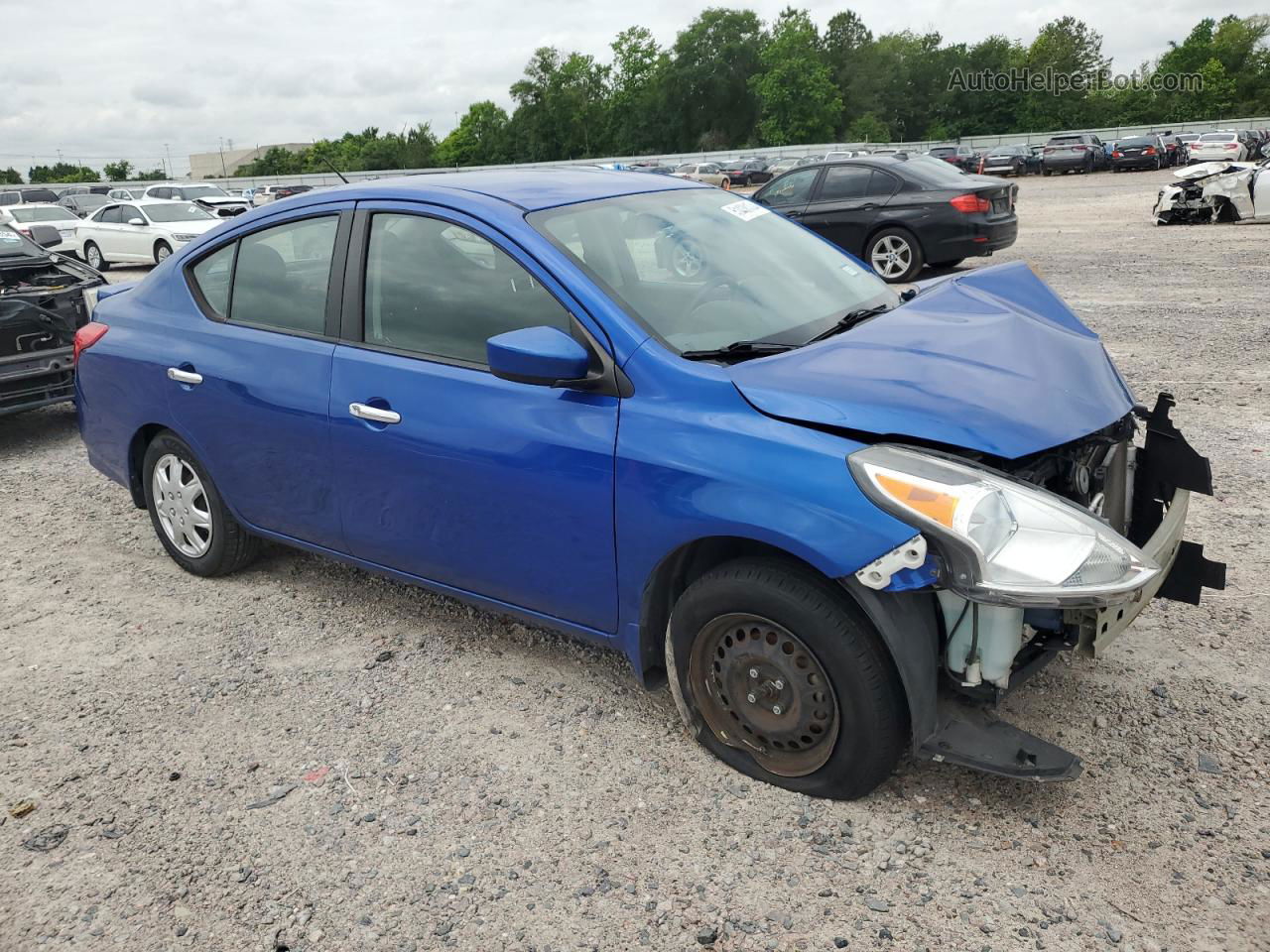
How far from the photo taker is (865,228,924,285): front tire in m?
12.9

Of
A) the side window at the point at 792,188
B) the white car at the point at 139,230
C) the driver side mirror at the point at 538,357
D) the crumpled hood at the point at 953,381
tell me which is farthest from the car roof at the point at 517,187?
the white car at the point at 139,230

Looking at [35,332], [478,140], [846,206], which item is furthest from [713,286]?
[478,140]

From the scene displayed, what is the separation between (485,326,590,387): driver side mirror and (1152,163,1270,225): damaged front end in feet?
55.9

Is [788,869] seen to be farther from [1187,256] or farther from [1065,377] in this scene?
[1187,256]

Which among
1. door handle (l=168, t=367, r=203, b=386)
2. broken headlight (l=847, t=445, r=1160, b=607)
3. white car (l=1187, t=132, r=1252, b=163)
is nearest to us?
broken headlight (l=847, t=445, r=1160, b=607)

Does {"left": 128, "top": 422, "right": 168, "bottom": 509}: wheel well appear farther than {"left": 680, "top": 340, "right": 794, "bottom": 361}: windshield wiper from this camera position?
Yes

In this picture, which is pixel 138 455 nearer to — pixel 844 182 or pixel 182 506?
pixel 182 506

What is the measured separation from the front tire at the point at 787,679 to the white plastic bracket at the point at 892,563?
158mm

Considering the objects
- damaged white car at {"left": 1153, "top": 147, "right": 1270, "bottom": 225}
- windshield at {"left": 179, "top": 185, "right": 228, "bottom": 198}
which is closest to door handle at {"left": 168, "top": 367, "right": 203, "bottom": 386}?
damaged white car at {"left": 1153, "top": 147, "right": 1270, "bottom": 225}

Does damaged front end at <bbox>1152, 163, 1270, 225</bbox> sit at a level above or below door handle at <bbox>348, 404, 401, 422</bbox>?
above

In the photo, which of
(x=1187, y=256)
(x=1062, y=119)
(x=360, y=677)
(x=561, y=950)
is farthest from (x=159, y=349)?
(x=1062, y=119)

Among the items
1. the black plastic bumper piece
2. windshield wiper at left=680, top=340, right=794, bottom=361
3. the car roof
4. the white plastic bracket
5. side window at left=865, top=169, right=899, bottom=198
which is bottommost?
the black plastic bumper piece

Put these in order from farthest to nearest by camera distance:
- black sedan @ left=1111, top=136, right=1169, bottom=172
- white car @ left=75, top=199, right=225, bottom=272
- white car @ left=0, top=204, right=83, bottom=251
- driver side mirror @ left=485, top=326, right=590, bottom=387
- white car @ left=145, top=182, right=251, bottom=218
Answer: black sedan @ left=1111, top=136, right=1169, bottom=172 < white car @ left=145, top=182, right=251, bottom=218 < white car @ left=0, top=204, right=83, bottom=251 < white car @ left=75, top=199, right=225, bottom=272 < driver side mirror @ left=485, top=326, right=590, bottom=387

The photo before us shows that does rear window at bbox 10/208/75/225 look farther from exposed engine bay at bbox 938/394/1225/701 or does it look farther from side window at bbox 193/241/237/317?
exposed engine bay at bbox 938/394/1225/701
